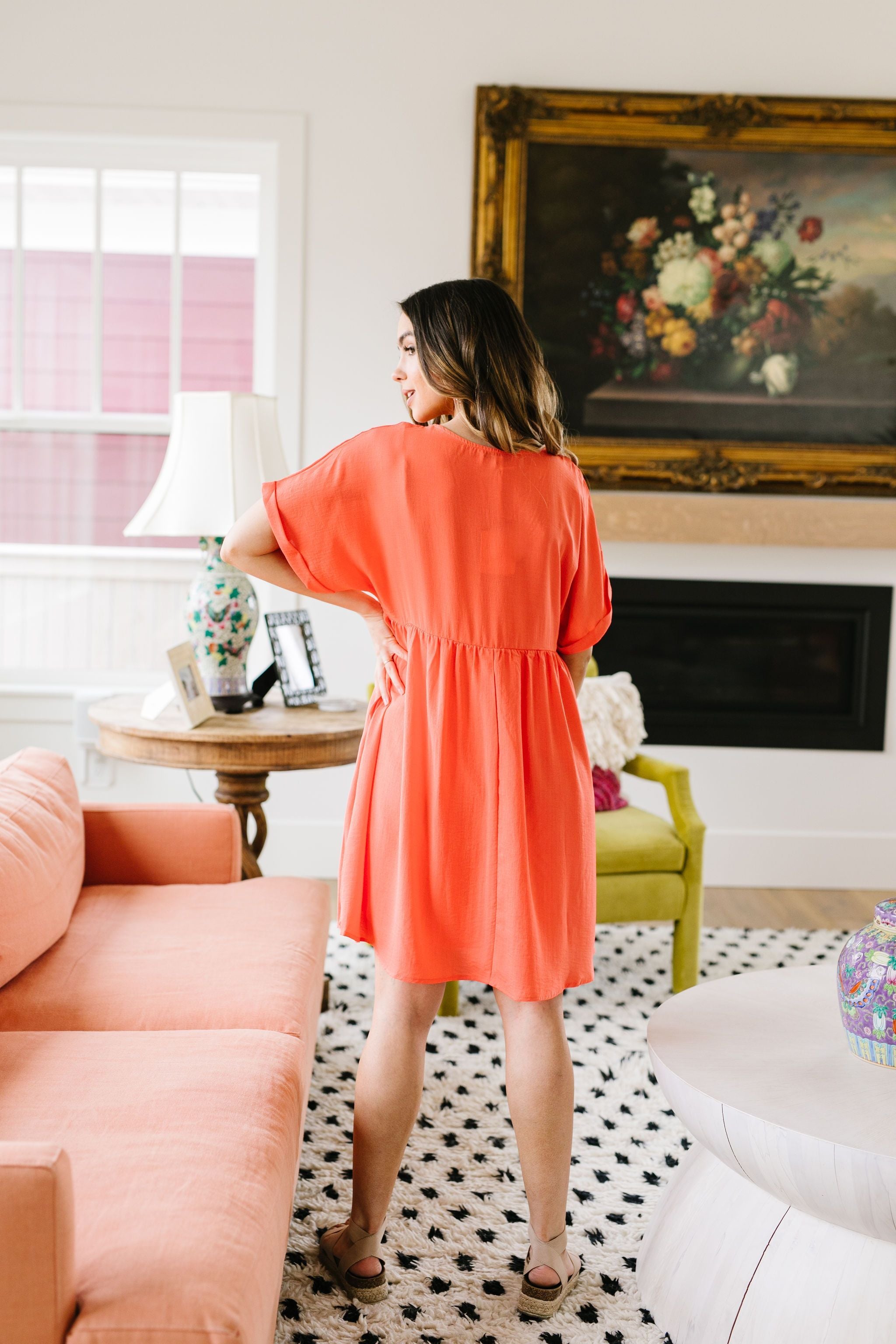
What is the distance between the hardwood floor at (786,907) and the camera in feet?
11.7

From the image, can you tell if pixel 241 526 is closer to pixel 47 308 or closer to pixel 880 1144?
pixel 880 1144

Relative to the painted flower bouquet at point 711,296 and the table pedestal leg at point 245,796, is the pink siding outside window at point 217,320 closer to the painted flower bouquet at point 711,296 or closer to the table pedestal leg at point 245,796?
the painted flower bouquet at point 711,296

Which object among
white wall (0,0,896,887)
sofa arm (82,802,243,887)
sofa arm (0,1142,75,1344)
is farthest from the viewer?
white wall (0,0,896,887)

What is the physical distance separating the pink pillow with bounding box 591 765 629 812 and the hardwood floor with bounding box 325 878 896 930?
2.35 ft

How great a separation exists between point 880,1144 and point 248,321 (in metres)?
3.34

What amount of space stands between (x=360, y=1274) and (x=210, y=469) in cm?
176

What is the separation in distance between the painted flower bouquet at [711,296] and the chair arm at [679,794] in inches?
56.2

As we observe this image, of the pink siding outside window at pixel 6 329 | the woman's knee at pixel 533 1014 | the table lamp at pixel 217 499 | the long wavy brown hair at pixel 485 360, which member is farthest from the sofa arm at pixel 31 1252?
the pink siding outside window at pixel 6 329

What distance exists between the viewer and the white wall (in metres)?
3.56

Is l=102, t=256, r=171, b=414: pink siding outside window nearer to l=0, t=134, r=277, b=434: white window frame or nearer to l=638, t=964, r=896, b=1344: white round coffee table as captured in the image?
l=0, t=134, r=277, b=434: white window frame

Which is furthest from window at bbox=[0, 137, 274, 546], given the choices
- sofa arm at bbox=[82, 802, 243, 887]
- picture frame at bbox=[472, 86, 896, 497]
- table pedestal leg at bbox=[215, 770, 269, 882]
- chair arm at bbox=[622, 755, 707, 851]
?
chair arm at bbox=[622, 755, 707, 851]

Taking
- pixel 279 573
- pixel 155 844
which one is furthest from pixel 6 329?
pixel 279 573

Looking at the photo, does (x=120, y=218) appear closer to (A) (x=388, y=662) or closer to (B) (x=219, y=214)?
(B) (x=219, y=214)

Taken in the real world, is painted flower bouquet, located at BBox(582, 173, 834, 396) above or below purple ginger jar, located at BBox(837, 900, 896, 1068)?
above
